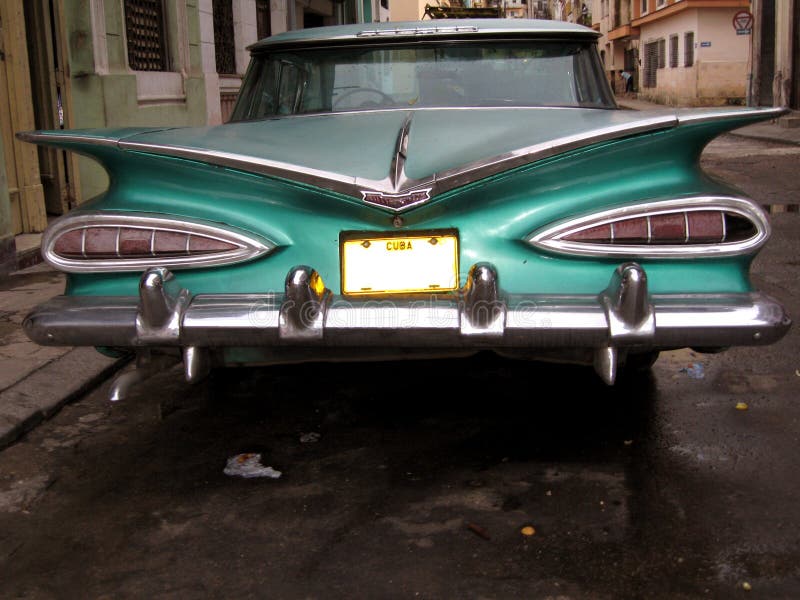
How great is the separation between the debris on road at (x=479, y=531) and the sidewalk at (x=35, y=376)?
6.15 ft

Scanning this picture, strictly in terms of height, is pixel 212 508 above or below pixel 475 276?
below

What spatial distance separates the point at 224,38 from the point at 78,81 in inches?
227

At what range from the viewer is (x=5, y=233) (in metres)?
6.69

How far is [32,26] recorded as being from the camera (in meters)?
7.92

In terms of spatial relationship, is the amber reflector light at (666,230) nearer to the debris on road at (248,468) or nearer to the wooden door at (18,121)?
the debris on road at (248,468)

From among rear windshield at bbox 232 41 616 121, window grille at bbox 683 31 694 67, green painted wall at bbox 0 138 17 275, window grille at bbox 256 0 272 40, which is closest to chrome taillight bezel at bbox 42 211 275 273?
rear windshield at bbox 232 41 616 121

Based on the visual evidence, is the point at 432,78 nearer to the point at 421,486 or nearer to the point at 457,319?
the point at 457,319

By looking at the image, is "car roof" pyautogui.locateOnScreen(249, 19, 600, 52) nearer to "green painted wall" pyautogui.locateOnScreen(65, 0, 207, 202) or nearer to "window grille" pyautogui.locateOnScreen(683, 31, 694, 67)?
"green painted wall" pyautogui.locateOnScreen(65, 0, 207, 202)

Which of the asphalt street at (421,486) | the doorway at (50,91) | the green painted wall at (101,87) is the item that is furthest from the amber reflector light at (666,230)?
the doorway at (50,91)

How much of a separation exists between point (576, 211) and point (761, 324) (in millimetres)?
616

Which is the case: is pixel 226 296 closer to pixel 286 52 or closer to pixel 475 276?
pixel 475 276

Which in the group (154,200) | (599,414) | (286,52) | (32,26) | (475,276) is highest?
(32,26)

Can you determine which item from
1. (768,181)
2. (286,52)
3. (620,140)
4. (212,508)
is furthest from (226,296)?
(768,181)

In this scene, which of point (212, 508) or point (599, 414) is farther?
point (599, 414)
